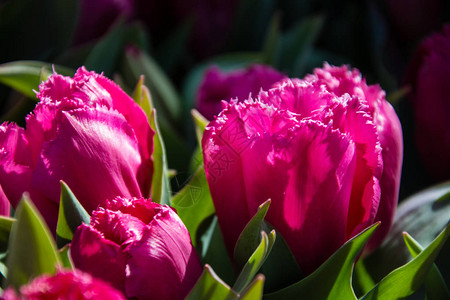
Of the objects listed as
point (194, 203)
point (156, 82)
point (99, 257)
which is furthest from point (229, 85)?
point (99, 257)

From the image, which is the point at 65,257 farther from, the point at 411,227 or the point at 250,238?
the point at 411,227

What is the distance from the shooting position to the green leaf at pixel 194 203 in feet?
1.22

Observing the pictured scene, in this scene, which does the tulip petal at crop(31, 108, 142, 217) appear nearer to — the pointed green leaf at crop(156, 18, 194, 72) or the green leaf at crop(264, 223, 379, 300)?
the green leaf at crop(264, 223, 379, 300)

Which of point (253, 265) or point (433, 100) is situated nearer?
point (253, 265)

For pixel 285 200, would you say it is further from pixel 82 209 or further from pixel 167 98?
pixel 167 98

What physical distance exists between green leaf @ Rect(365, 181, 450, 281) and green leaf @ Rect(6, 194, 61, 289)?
0.20 metres

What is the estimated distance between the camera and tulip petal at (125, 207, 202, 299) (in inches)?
10.7

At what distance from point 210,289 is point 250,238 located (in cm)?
5

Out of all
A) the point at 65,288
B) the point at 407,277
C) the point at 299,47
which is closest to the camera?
the point at 65,288

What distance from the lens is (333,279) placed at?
0.31 metres

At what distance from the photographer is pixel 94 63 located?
55 cm

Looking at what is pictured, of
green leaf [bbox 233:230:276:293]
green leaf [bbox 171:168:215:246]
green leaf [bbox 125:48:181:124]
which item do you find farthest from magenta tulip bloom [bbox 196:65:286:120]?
green leaf [bbox 233:230:276:293]

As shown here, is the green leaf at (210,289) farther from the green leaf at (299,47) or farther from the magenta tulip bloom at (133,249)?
the green leaf at (299,47)

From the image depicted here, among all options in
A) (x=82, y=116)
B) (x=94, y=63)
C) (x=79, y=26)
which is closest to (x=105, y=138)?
(x=82, y=116)
